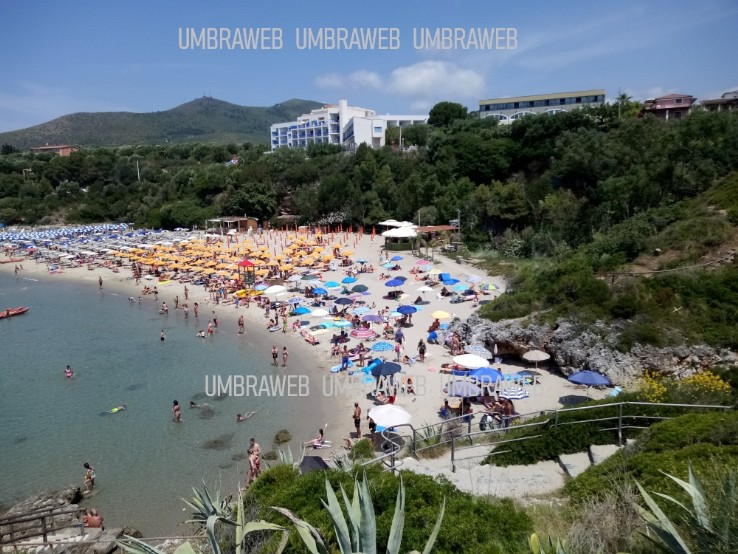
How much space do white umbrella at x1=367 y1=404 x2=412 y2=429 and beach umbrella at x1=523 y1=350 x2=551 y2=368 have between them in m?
5.28

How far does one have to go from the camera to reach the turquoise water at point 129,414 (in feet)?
39.2

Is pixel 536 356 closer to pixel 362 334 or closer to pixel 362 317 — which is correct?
pixel 362 334

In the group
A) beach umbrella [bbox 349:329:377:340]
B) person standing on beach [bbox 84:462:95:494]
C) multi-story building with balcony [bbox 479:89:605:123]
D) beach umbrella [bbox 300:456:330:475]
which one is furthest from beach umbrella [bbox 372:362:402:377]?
multi-story building with balcony [bbox 479:89:605:123]

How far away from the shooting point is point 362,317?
20234mm

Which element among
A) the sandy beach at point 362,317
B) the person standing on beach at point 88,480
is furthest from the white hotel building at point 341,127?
the person standing on beach at point 88,480

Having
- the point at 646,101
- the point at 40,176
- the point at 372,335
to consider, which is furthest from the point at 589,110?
the point at 40,176

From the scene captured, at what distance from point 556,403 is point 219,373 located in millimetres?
12172

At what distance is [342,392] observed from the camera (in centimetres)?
1619

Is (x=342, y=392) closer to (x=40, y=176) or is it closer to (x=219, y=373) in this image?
(x=219, y=373)

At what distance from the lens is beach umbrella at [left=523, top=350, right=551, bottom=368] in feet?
48.9

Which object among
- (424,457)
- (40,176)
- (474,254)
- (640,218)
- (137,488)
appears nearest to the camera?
(424,457)

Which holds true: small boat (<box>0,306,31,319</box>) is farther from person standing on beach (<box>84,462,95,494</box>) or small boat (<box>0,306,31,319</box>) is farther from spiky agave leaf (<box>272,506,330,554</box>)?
spiky agave leaf (<box>272,506,330,554</box>)

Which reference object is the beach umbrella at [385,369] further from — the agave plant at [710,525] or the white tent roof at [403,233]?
the white tent roof at [403,233]

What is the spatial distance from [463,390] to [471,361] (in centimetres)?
160
